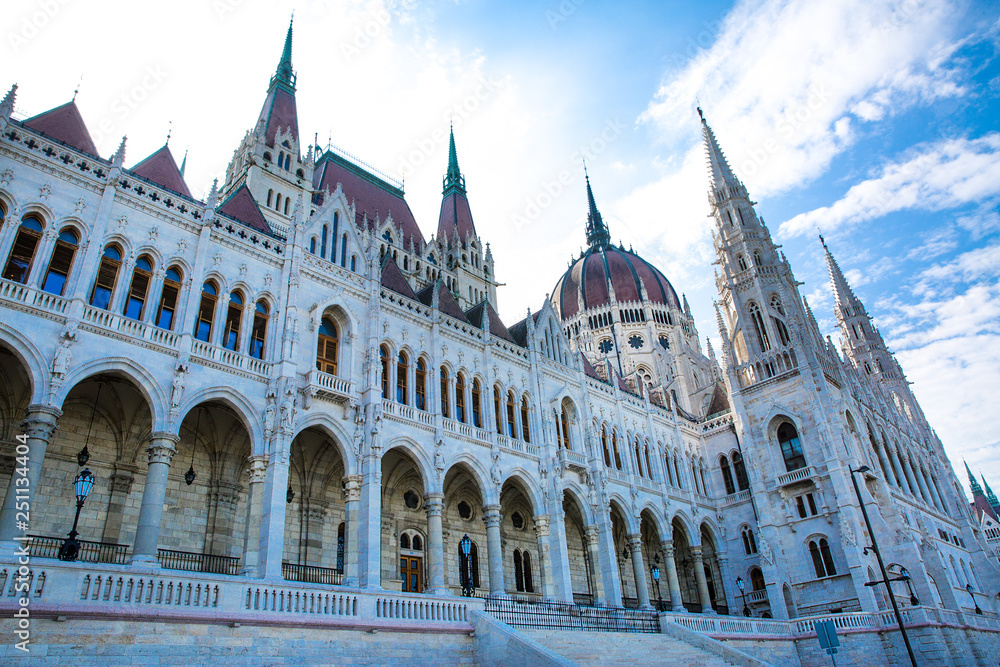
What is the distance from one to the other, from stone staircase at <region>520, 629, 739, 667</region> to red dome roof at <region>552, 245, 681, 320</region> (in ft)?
147

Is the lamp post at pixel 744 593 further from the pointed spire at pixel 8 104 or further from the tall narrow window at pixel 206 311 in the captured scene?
the pointed spire at pixel 8 104

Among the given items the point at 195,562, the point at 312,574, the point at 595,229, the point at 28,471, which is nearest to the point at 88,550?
the point at 195,562

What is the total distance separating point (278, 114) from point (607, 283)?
40.1 metres

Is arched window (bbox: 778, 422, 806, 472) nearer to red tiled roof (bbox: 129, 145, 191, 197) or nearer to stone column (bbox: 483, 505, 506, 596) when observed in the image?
stone column (bbox: 483, 505, 506, 596)

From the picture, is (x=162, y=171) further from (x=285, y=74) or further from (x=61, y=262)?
(x=285, y=74)

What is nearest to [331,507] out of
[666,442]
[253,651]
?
[253,651]

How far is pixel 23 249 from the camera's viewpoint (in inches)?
644

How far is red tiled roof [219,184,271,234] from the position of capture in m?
21.7

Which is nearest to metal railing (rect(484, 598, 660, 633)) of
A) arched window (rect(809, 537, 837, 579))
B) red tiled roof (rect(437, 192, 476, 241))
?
arched window (rect(809, 537, 837, 579))

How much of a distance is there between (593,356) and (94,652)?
50.9 m

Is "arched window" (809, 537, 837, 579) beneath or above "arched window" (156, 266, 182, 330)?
beneath

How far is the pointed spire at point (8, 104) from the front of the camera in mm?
16609

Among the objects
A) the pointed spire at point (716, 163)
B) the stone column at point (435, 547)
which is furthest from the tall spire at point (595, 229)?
the stone column at point (435, 547)

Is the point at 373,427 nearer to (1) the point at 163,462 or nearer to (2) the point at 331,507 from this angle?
(2) the point at 331,507
